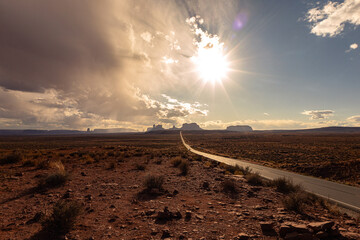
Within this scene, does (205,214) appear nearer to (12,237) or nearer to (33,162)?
(12,237)

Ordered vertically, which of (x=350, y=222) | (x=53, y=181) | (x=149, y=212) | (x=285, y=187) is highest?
(x=53, y=181)

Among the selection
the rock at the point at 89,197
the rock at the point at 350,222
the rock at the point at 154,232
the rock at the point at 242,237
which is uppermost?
the rock at the point at 242,237

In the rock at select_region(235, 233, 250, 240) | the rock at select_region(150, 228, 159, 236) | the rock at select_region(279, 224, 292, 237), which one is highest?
the rock at select_region(279, 224, 292, 237)

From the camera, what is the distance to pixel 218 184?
10.3 m

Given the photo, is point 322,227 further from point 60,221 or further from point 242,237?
point 60,221

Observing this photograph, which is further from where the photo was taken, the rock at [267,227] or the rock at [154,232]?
the rock at [267,227]

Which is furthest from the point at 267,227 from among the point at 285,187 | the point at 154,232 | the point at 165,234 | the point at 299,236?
the point at 285,187

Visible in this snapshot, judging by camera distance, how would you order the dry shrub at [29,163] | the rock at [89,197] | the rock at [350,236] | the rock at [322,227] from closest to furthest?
1. the rock at [350,236]
2. the rock at [322,227]
3. the rock at [89,197]
4. the dry shrub at [29,163]

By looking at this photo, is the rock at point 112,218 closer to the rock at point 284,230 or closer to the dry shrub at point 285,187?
the rock at point 284,230

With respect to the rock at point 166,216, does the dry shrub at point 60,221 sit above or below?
above

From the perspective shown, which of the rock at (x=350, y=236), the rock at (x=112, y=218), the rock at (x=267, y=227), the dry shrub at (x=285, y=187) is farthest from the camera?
the dry shrub at (x=285, y=187)

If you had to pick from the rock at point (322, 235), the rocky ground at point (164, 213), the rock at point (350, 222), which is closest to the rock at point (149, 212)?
the rocky ground at point (164, 213)

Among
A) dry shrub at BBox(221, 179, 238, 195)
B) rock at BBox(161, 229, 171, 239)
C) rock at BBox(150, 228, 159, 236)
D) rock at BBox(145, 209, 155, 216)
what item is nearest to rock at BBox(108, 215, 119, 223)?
rock at BBox(145, 209, 155, 216)

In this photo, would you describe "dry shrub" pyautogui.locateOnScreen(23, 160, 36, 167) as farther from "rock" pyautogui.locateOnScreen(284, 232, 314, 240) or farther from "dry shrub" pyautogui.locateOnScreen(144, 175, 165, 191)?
"rock" pyautogui.locateOnScreen(284, 232, 314, 240)
